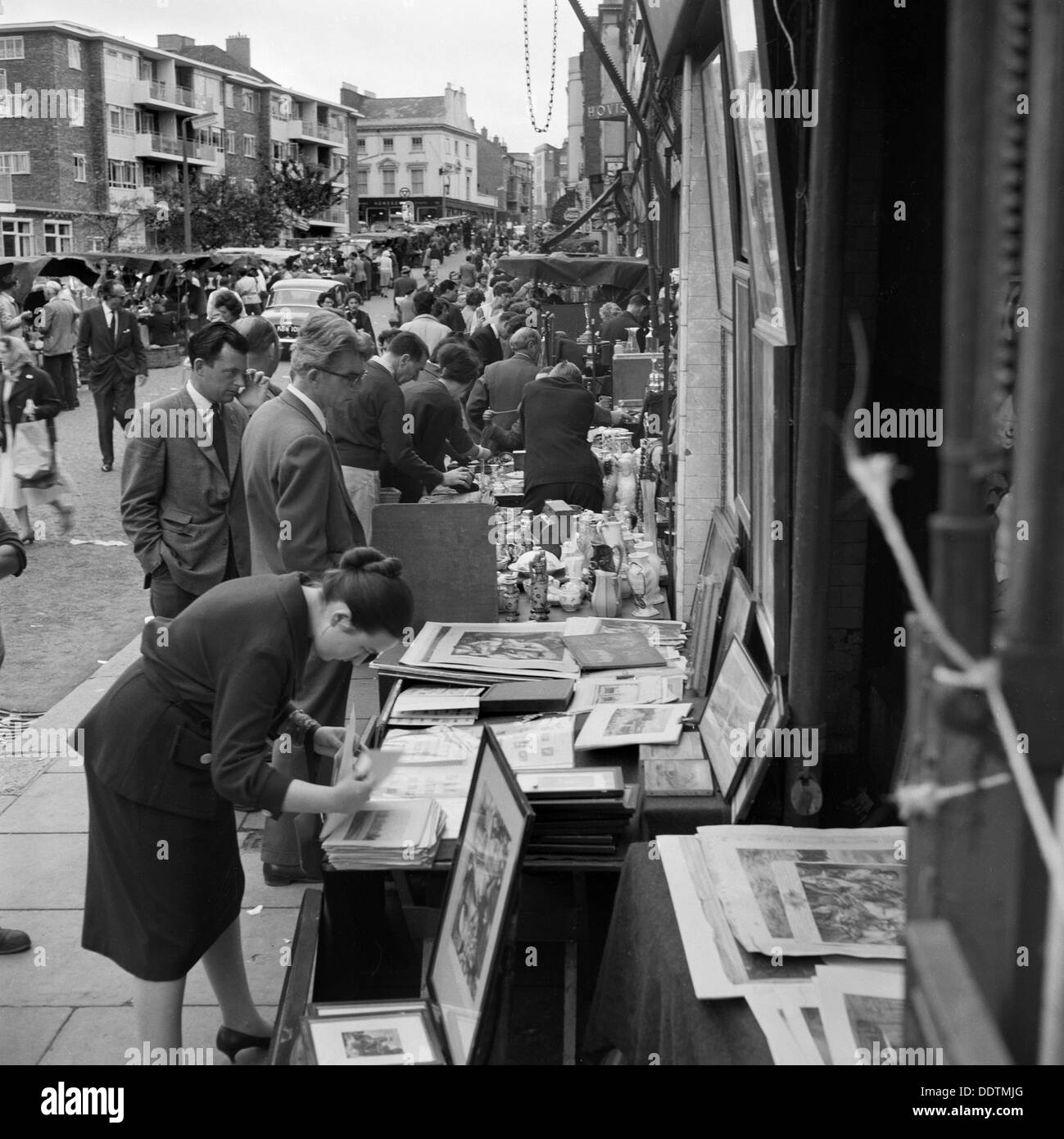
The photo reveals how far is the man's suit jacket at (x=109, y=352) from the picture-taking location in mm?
15734

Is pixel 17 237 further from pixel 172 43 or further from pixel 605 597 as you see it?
pixel 605 597

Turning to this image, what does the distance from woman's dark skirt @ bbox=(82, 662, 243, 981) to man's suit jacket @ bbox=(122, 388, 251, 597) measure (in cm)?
236

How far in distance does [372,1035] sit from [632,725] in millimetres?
1877

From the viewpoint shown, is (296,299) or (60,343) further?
(296,299)

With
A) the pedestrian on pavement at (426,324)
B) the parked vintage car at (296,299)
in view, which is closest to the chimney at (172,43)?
the parked vintage car at (296,299)

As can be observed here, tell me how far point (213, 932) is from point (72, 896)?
1.86 m


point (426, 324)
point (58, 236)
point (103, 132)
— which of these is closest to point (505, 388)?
point (426, 324)

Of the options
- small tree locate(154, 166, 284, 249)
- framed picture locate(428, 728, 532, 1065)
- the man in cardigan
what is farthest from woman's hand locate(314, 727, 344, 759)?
small tree locate(154, 166, 284, 249)

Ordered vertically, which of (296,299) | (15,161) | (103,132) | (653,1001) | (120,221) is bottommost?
(653,1001)

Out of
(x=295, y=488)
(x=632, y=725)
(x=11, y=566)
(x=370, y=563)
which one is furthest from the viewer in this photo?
(x=295, y=488)

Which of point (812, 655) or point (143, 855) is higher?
point (812, 655)

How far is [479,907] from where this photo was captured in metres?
3.03

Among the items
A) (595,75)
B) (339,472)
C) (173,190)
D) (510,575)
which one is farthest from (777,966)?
(173,190)

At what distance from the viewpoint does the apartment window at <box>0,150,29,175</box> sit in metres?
59.3
